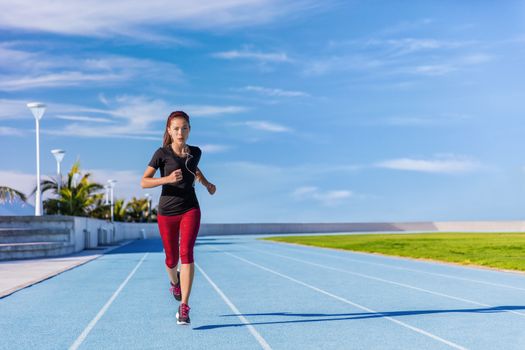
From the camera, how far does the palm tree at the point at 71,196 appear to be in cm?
3800

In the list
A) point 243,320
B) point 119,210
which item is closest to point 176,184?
point 243,320

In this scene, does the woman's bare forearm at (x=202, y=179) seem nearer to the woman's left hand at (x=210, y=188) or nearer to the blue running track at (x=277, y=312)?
the woman's left hand at (x=210, y=188)

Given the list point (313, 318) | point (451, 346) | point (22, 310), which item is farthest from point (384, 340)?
point (22, 310)

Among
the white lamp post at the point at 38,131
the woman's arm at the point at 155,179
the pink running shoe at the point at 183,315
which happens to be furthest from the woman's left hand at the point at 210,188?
the white lamp post at the point at 38,131

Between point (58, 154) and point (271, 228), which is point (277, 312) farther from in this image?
point (271, 228)

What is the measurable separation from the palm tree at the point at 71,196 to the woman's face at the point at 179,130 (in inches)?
1248

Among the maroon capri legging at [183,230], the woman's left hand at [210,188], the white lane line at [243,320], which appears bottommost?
the white lane line at [243,320]

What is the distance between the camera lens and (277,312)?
934 cm

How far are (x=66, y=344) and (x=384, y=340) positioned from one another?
3.19 metres

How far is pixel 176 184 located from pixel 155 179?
0.82 feet

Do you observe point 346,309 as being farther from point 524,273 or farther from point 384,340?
point 524,273

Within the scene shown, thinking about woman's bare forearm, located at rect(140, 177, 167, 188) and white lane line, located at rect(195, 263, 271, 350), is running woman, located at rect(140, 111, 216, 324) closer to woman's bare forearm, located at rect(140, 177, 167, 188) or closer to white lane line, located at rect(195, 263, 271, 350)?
woman's bare forearm, located at rect(140, 177, 167, 188)

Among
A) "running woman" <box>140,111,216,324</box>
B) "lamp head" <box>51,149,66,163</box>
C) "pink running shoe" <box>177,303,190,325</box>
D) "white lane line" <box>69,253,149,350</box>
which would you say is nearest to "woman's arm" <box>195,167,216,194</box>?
"running woman" <box>140,111,216,324</box>

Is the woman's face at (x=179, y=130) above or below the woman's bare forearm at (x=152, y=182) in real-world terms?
above
